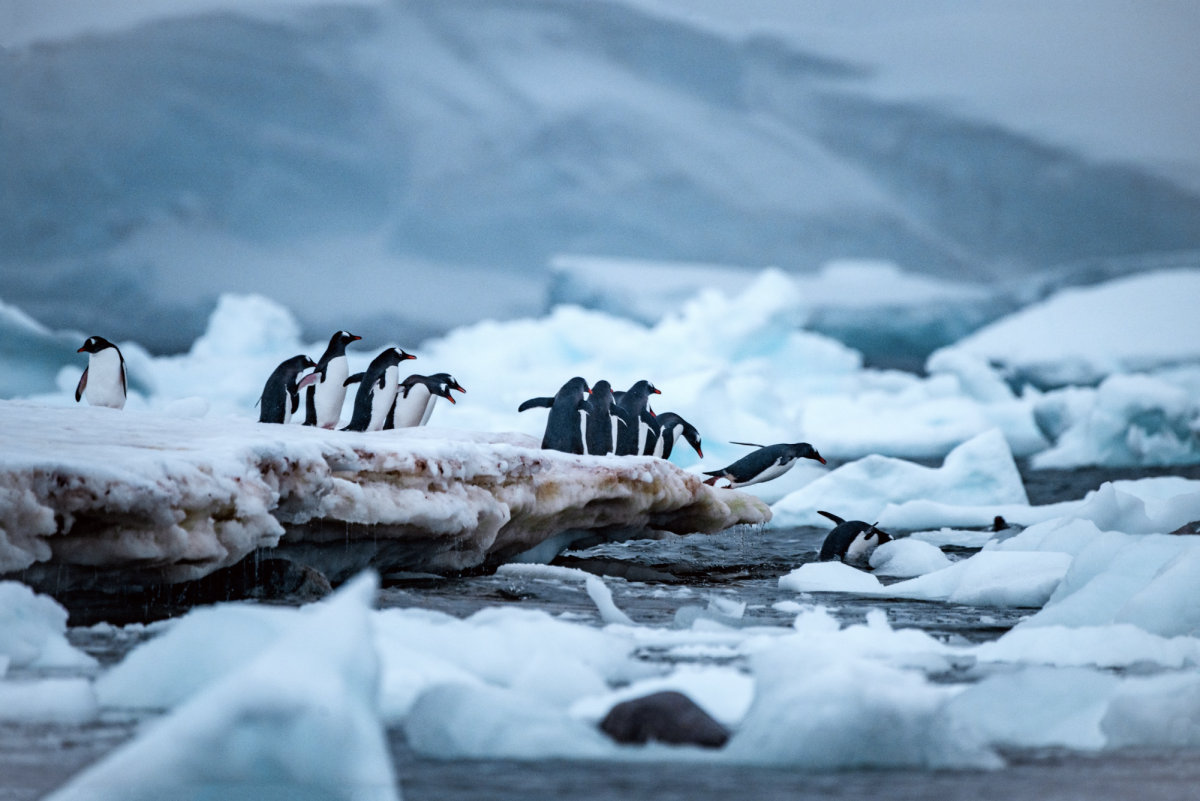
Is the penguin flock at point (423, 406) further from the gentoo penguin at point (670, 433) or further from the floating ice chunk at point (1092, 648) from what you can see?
the floating ice chunk at point (1092, 648)

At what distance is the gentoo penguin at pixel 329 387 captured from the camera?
7.29 metres

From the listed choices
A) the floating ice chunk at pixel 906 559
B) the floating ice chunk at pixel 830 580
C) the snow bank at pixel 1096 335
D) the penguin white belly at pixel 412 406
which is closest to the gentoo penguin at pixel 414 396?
the penguin white belly at pixel 412 406

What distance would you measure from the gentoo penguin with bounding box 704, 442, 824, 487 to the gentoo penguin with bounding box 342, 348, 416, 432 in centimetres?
230

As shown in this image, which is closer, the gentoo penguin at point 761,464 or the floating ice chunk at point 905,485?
the gentoo penguin at point 761,464

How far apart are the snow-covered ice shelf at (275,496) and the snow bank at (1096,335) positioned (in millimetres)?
13446

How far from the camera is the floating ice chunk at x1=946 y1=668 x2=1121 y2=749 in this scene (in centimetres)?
213

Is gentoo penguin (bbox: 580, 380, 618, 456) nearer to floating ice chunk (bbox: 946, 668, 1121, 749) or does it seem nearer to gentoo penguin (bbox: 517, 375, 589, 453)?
gentoo penguin (bbox: 517, 375, 589, 453)

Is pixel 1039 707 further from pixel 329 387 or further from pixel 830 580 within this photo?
pixel 329 387

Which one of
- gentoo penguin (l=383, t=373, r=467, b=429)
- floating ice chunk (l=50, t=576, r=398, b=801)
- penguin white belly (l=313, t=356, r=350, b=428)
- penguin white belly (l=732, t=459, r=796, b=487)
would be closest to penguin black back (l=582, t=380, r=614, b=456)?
gentoo penguin (l=383, t=373, r=467, b=429)

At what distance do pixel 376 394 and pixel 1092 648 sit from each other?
507 centimetres

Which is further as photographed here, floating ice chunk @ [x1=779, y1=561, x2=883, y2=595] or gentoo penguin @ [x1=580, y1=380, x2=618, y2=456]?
gentoo penguin @ [x1=580, y1=380, x2=618, y2=456]

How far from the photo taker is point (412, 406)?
7.64 m

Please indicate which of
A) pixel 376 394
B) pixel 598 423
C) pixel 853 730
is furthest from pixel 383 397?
pixel 853 730

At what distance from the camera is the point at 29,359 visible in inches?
538
